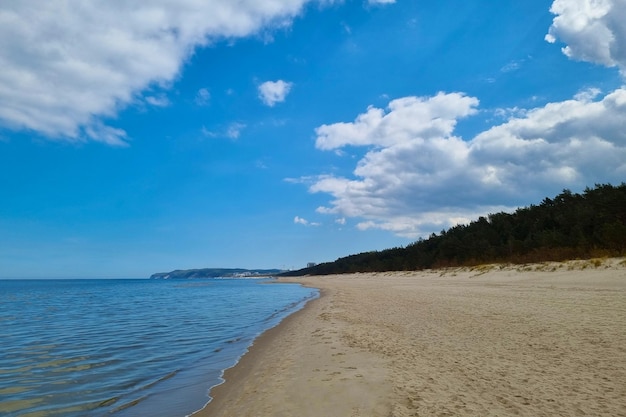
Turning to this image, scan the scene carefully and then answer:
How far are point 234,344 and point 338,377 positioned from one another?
7.60 meters

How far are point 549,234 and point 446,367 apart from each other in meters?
41.4

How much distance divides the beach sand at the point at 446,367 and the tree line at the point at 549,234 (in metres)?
23.0

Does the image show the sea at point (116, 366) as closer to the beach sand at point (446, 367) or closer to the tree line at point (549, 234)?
the beach sand at point (446, 367)

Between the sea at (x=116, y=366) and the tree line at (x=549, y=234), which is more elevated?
the tree line at (x=549, y=234)

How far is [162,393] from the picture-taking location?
851 centimetres

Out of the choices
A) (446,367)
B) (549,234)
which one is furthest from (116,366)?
(549,234)

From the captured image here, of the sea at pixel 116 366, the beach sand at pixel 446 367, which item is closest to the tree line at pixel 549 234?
the beach sand at pixel 446 367

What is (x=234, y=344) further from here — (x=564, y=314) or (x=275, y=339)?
(x=564, y=314)

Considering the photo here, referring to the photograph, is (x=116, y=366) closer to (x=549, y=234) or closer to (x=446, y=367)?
(x=446, y=367)

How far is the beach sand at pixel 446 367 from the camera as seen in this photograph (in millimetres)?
5625

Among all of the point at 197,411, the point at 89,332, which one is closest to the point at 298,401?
the point at 197,411

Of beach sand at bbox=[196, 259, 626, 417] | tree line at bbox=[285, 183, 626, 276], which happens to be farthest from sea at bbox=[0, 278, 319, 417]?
tree line at bbox=[285, 183, 626, 276]

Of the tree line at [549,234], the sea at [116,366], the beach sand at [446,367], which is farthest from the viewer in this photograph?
the tree line at [549,234]

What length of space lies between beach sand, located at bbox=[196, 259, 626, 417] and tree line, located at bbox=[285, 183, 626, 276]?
23.0m
